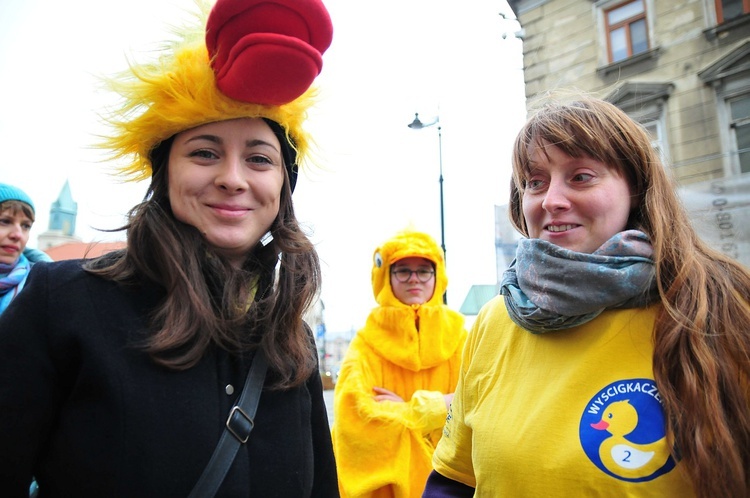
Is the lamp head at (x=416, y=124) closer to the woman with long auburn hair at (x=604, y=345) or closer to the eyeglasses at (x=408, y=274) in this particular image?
the eyeglasses at (x=408, y=274)

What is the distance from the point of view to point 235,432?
132 centimetres

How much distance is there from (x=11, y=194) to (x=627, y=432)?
3.40 m

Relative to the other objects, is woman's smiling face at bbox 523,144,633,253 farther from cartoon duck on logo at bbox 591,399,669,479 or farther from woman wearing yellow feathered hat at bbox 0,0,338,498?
woman wearing yellow feathered hat at bbox 0,0,338,498

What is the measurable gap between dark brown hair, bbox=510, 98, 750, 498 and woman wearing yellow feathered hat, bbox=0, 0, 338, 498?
0.83 metres

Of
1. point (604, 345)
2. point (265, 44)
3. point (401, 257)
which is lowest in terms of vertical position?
point (604, 345)

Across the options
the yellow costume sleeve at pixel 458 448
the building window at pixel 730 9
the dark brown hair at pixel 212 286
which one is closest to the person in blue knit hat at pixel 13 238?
the dark brown hair at pixel 212 286

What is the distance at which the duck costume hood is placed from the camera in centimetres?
340

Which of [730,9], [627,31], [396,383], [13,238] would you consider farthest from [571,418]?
[627,31]

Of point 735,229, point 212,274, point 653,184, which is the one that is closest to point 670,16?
point 735,229

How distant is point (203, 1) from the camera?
5.91 feet

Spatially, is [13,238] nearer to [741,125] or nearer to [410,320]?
[410,320]

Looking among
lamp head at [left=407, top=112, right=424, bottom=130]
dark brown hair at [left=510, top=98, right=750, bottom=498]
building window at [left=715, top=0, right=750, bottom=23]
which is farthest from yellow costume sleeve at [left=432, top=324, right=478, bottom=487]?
building window at [left=715, top=0, right=750, bottom=23]

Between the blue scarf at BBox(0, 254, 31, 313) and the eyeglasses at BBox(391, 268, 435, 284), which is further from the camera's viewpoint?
the eyeglasses at BBox(391, 268, 435, 284)

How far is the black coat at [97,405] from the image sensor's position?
1181mm
